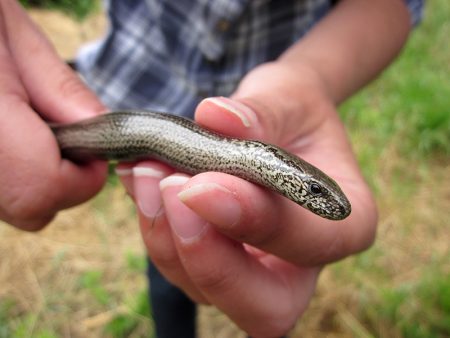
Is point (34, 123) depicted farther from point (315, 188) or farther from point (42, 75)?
point (315, 188)

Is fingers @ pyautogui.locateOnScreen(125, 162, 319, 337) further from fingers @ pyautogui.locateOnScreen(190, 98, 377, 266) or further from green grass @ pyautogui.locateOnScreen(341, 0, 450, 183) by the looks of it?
green grass @ pyautogui.locateOnScreen(341, 0, 450, 183)

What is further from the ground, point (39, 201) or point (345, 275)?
point (39, 201)

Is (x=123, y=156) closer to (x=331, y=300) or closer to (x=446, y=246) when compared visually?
(x=331, y=300)

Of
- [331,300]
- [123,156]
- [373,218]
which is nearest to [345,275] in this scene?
[331,300]

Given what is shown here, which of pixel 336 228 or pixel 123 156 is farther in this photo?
pixel 123 156

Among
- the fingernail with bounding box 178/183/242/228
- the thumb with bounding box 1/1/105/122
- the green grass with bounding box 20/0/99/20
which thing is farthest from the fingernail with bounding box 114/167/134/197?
the green grass with bounding box 20/0/99/20

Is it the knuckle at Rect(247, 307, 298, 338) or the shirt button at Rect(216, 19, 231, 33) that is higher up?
the shirt button at Rect(216, 19, 231, 33)

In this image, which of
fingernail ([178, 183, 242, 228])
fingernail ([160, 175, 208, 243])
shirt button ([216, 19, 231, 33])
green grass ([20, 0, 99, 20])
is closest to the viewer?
fingernail ([178, 183, 242, 228])
